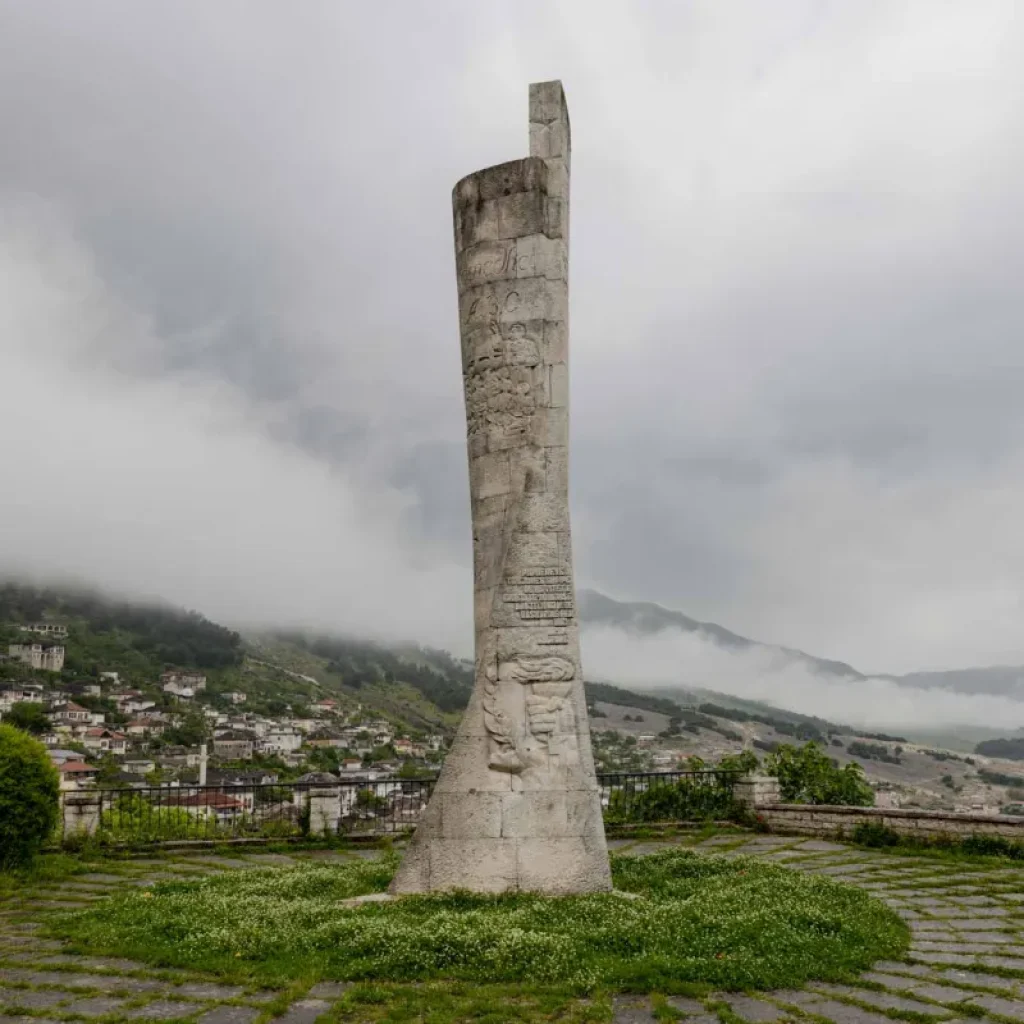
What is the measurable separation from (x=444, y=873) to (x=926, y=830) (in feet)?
24.9

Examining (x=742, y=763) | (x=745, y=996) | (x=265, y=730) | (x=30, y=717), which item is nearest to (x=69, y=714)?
(x=30, y=717)

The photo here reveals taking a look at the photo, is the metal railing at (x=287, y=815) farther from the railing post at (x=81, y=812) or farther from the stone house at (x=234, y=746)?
the stone house at (x=234, y=746)

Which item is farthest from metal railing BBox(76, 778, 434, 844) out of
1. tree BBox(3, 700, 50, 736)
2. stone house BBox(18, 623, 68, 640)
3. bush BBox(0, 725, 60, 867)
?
stone house BBox(18, 623, 68, 640)

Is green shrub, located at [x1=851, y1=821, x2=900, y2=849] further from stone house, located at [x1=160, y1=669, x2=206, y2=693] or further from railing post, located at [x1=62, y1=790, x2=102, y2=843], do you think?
stone house, located at [x1=160, y1=669, x2=206, y2=693]

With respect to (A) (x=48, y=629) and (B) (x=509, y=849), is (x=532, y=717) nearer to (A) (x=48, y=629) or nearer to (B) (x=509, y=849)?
(B) (x=509, y=849)

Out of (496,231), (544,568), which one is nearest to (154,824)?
(544,568)

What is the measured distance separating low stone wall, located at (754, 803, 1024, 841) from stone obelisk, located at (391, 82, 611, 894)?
249 inches

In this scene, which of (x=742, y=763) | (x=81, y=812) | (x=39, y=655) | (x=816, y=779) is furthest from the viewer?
(x=39, y=655)

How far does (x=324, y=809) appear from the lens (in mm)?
14414

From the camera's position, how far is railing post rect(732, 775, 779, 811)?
15352 millimetres

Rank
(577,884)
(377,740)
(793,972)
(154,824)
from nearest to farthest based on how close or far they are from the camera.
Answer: (793,972) < (577,884) < (154,824) < (377,740)

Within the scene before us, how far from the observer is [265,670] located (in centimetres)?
8369

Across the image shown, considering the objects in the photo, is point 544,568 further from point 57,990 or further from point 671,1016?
point 57,990

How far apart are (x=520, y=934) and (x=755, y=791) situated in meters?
9.75
